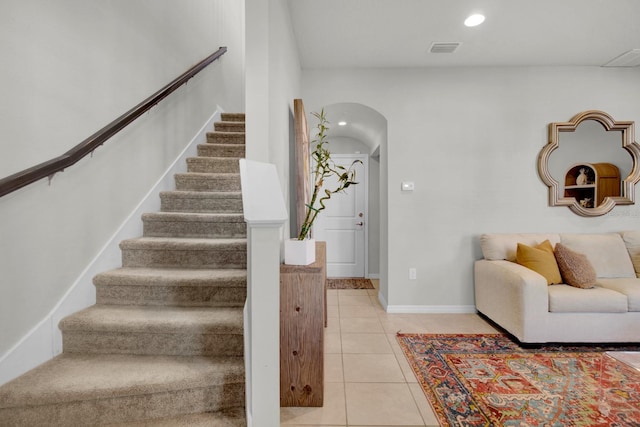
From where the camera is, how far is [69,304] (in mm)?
1669

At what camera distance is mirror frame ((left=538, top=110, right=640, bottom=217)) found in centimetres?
339

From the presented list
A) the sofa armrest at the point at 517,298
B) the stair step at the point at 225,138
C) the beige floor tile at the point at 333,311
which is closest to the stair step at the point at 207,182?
the stair step at the point at 225,138

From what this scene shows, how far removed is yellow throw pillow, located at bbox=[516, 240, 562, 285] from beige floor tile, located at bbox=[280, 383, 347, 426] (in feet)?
6.79

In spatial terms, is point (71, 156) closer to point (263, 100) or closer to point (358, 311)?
point (263, 100)

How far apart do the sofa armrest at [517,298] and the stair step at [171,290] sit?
2.21m

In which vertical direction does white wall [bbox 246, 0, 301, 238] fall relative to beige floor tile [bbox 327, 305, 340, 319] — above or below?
above

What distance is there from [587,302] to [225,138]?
360 cm

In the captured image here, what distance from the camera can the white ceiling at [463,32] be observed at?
2.43m

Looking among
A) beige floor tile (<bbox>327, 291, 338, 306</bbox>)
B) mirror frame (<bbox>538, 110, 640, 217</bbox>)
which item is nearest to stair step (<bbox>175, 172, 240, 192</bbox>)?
beige floor tile (<bbox>327, 291, 338, 306</bbox>)

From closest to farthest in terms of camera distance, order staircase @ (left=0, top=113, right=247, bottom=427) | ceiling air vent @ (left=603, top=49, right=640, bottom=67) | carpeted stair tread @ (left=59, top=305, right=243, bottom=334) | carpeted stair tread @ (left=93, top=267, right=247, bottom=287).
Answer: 1. staircase @ (left=0, top=113, right=247, bottom=427)
2. carpeted stair tread @ (left=59, top=305, right=243, bottom=334)
3. carpeted stair tread @ (left=93, top=267, right=247, bottom=287)
4. ceiling air vent @ (left=603, top=49, right=640, bottom=67)

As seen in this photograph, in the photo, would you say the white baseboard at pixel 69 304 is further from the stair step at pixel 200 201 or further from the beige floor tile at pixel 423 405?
the beige floor tile at pixel 423 405

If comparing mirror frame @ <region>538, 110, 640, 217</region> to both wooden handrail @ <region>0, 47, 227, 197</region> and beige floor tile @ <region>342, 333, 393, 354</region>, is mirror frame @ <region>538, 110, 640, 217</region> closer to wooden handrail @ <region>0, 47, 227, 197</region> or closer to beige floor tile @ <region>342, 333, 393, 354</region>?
beige floor tile @ <region>342, 333, 393, 354</region>

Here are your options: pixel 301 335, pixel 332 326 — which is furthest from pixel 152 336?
pixel 332 326

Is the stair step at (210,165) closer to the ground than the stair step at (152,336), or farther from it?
farther from it
